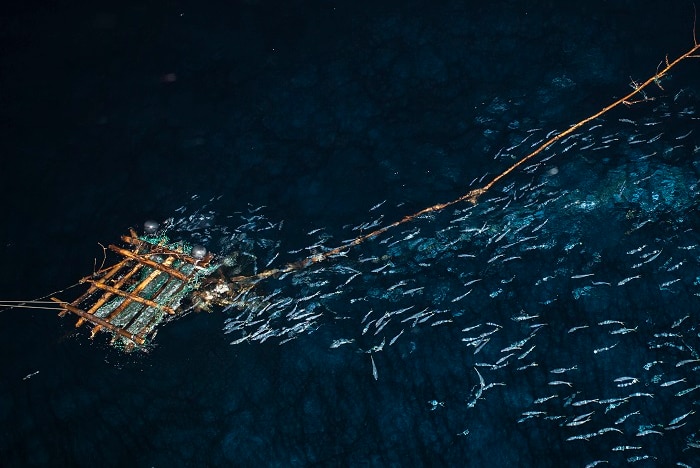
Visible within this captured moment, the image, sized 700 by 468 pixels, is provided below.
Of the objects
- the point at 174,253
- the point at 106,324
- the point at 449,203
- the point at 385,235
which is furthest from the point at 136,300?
the point at 449,203

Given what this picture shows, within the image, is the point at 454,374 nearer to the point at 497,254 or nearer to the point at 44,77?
the point at 497,254

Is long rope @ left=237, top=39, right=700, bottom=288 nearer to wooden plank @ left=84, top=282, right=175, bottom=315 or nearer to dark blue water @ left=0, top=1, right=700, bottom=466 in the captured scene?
dark blue water @ left=0, top=1, right=700, bottom=466

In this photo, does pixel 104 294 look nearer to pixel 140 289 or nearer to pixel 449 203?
pixel 140 289

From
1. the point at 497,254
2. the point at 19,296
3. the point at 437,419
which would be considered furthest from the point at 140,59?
the point at 437,419

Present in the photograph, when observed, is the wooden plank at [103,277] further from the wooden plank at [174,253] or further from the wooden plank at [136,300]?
the wooden plank at [136,300]

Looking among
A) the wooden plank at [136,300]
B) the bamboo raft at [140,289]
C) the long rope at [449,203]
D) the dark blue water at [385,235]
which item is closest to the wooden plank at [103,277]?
the bamboo raft at [140,289]

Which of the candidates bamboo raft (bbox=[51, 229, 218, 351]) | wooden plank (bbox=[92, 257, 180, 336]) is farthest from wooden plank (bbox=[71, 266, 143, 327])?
wooden plank (bbox=[92, 257, 180, 336])
